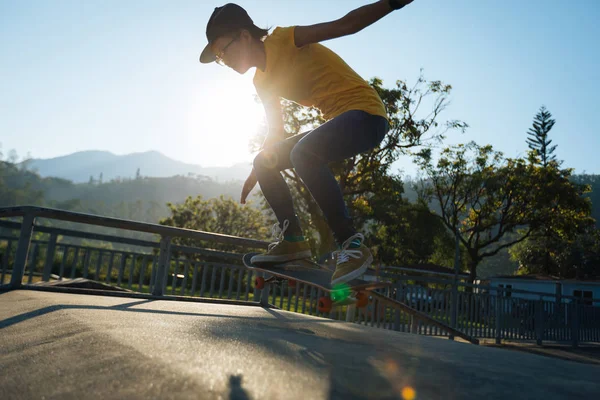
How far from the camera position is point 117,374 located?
1.28m

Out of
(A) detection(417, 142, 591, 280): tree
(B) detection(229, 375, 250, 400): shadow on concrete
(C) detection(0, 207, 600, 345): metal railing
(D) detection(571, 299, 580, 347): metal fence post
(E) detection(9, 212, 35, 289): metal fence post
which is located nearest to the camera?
(B) detection(229, 375, 250, 400): shadow on concrete

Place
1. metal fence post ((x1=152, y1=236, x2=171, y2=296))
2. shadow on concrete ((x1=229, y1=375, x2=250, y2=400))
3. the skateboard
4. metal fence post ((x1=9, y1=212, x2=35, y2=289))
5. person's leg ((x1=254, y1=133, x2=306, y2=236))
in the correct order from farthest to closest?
metal fence post ((x1=152, y1=236, x2=171, y2=296))
metal fence post ((x1=9, y1=212, x2=35, y2=289))
person's leg ((x1=254, y1=133, x2=306, y2=236))
the skateboard
shadow on concrete ((x1=229, y1=375, x2=250, y2=400))

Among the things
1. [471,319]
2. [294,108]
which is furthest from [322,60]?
[294,108]

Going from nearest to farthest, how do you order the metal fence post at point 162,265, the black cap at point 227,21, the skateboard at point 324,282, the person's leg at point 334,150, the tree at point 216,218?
the person's leg at point 334,150, the skateboard at point 324,282, the black cap at point 227,21, the metal fence post at point 162,265, the tree at point 216,218

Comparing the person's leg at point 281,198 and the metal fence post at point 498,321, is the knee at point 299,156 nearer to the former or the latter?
the person's leg at point 281,198

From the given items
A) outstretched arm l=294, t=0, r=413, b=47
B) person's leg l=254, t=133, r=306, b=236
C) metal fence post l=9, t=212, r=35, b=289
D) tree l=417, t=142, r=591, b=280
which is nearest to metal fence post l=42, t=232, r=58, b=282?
metal fence post l=9, t=212, r=35, b=289

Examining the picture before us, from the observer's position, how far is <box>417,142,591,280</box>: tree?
32031 millimetres

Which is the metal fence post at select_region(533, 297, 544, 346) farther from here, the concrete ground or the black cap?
the black cap

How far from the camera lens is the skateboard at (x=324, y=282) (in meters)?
3.14

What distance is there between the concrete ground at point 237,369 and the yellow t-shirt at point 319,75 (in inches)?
67.9

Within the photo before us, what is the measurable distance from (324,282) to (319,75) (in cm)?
156

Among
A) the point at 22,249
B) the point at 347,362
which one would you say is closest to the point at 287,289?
the point at 22,249

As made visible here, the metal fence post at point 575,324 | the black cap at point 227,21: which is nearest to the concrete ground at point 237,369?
the black cap at point 227,21

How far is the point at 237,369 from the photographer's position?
134 centimetres
